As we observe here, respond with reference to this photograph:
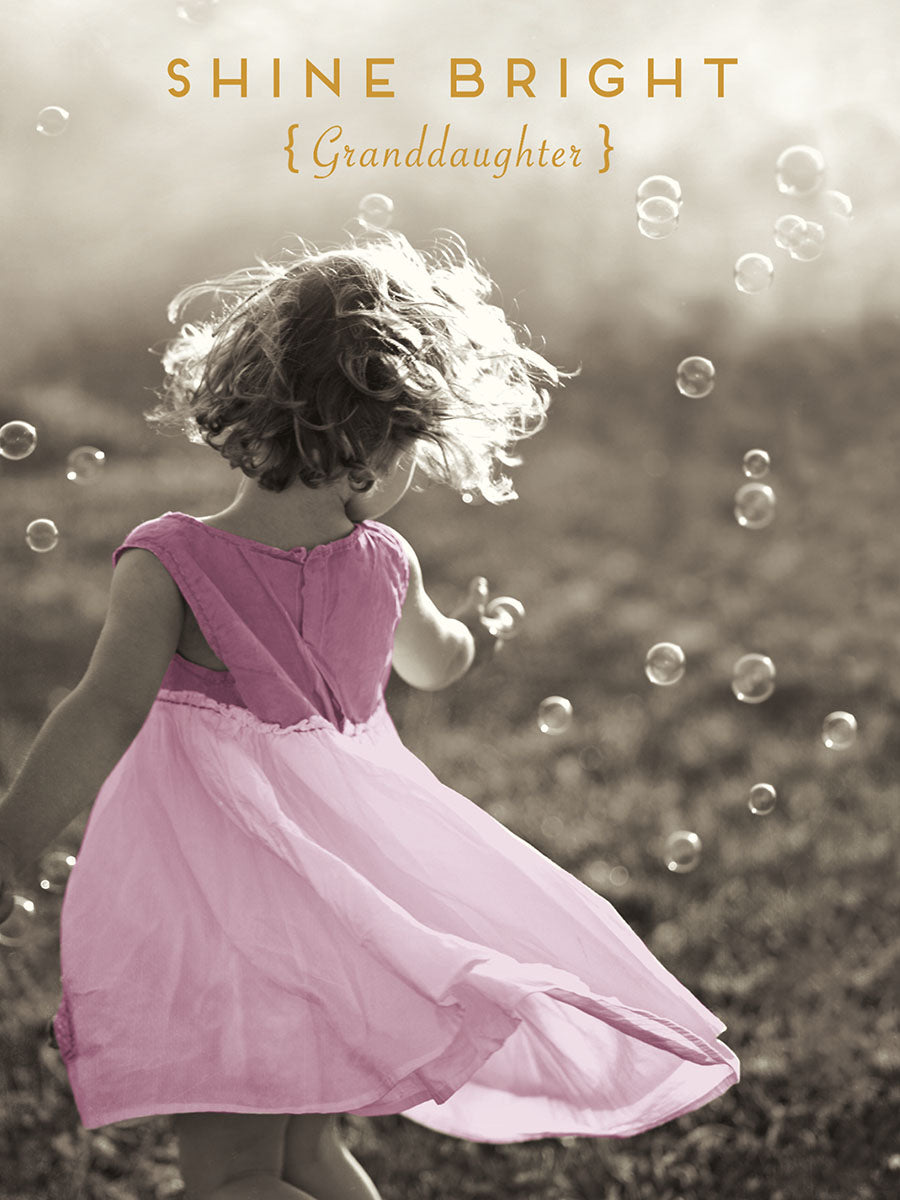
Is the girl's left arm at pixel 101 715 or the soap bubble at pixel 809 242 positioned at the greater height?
the soap bubble at pixel 809 242

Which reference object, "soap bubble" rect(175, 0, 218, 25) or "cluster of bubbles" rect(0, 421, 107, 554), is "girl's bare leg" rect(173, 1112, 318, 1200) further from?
"soap bubble" rect(175, 0, 218, 25)

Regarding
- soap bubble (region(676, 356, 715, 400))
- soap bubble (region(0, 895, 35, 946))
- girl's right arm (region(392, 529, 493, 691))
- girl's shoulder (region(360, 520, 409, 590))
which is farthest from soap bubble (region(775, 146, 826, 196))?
soap bubble (region(0, 895, 35, 946))

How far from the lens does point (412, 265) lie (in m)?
1.70

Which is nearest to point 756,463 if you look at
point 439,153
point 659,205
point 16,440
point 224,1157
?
point 659,205

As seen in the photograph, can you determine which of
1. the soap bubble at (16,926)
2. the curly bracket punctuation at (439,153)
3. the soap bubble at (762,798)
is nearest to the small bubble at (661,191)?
the soap bubble at (762,798)

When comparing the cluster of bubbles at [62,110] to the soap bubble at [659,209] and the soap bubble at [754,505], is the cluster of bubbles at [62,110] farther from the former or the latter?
the soap bubble at [754,505]

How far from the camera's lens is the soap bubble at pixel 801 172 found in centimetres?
→ 253

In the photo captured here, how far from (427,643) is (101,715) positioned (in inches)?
20.6

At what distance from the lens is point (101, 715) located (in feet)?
4.80

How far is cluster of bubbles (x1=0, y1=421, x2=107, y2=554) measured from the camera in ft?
7.08

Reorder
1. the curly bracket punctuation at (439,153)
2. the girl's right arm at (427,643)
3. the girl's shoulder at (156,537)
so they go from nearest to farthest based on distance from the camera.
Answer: the girl's shoulder at (156,537)
the girl's right arm at (427,643)
the curly bracket punctuation at (439,153)

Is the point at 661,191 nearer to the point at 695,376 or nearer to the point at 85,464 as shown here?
the point at 695,376

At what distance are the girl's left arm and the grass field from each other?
38.9 inches

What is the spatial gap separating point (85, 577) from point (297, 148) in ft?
8.62
